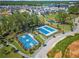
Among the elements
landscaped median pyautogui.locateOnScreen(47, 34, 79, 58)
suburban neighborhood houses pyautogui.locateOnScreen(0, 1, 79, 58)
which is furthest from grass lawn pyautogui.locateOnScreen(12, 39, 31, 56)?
landscaped median pyautogui.locateOnScreen(47, 34, 79, 58)

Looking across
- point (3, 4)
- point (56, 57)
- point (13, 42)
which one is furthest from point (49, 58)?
point (3, 4)

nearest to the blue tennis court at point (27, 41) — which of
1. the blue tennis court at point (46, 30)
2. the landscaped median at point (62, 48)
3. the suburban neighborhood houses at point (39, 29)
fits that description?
the suburban neighborhood houses at point (39, 29)

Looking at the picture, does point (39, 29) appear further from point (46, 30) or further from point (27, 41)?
point (27, 41)

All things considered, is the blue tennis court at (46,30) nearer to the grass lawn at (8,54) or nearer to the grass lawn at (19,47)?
the grass lawn at (19,47)

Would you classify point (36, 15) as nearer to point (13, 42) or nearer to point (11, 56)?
point (13, 42)

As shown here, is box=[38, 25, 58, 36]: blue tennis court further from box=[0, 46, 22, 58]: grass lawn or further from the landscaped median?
box=[0, 46, 22, 58]: grass lawn

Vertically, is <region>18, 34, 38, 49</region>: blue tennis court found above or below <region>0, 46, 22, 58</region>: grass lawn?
above
